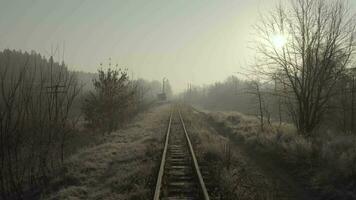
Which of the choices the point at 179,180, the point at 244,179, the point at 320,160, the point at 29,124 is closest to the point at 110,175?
the point at 179,180

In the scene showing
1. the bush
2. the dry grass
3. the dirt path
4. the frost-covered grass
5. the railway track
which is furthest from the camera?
the bush

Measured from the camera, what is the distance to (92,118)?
81.4ft

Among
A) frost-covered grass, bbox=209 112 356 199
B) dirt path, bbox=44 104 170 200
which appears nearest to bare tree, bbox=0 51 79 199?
dirt path, bbox=44 104 170 200

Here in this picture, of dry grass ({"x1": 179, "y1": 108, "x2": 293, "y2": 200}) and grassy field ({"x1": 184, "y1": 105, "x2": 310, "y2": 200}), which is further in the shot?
grassy field ({"x1": 184, "y1": 105, "x2": 310, "y2": 200})

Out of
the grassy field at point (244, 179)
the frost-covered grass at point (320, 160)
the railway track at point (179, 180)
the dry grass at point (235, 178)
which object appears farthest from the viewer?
the frost-covered grass at point (320, 160)

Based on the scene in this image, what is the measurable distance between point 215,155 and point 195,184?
4.18 m

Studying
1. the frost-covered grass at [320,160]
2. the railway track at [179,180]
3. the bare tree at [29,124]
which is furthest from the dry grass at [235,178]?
the bare tree at [29,124]

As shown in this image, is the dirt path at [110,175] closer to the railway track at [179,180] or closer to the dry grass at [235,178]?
the railway track at [179,180]

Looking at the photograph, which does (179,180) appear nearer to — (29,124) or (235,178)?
(235,178)

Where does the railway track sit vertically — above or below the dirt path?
above

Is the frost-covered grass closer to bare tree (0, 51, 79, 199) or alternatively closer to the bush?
bare tree (0, 51, 79, 199)

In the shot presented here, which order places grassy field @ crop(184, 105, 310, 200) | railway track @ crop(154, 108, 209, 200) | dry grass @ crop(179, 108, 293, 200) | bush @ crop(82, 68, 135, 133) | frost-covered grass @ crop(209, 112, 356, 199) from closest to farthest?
1. railway track @ crop(154, 108, 209, 200)
2. dry grass @ crop(179, 108, 293, 200)
3. grassy field @ crop(184, 105, 310, 200)
4. frost-covered grass @ crop(209, 112, 356, 199)
5. bush @ crop(82, 68, 135, 133)

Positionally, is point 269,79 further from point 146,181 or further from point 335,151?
point 146,181

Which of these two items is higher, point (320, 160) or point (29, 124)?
point (29, 124)
